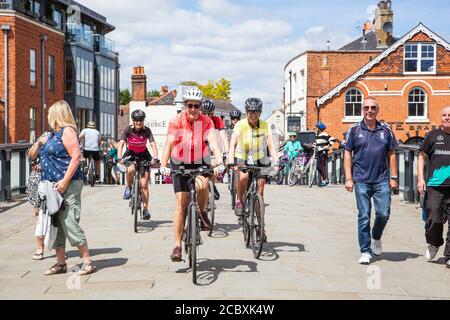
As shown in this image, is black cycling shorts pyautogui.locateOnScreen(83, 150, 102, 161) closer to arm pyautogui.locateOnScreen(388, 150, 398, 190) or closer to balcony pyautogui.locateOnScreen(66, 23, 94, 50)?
arm pyautogui.locateOnScreen(388, 150, 398, 190)

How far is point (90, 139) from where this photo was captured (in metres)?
18.6

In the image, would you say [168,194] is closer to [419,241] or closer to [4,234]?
[4,234]

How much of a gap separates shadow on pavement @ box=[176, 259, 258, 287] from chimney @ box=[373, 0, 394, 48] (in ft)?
137

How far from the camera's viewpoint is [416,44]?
41.0 metres

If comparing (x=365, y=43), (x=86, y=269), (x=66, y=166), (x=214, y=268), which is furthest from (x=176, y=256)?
(x=365, y=43)

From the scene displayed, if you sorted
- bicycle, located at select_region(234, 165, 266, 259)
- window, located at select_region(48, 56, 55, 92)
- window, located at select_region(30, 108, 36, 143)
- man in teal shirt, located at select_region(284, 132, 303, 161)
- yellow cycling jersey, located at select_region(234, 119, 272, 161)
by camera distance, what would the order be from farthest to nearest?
window, located at select_region(48, 56, 55, 92)
window, located at select_region(30, 108, 36, 143)
man in teal shirt, located at select_region(284, 132, 303, 161)
yellow cycling jersey, located at select_region(234, 119, 272, 161)
bicycle, located at select_region(234, 165, 266, 259)

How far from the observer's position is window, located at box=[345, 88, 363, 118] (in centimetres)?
4153

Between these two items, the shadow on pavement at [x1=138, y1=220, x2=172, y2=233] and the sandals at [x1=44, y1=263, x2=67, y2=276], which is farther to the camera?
the shadow on pavement at [x1=138, y1=220, x2=172, y2=233]

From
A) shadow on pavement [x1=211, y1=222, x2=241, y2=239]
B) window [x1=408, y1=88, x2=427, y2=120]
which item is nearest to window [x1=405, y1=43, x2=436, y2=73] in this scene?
window [x1=408, y1=88, x2=427, y2=120]

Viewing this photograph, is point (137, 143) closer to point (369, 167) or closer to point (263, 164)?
point (263, 164)

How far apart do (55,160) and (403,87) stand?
3627 cm

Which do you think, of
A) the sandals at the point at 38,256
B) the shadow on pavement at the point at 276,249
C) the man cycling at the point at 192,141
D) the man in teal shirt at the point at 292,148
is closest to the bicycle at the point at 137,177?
the shadow on pavement at the point at 276,249
